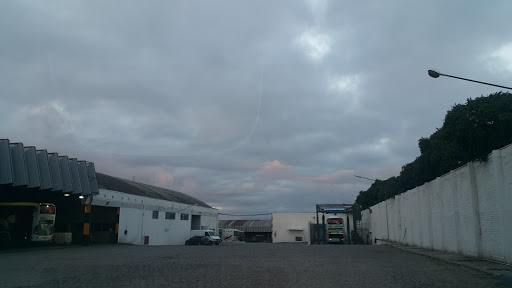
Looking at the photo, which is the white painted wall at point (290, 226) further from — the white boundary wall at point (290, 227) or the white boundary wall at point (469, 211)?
the white boundary wall at point (469, 211)

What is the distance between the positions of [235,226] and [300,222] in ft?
77.1

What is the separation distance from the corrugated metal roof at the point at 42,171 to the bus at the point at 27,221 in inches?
99.0

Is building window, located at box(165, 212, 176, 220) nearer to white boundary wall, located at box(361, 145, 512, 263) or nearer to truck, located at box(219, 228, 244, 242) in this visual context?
truck, located at box(219, 228, 244, 242)

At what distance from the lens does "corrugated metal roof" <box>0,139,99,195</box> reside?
2807 cm

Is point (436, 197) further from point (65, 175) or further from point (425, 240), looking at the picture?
point (65, 175)

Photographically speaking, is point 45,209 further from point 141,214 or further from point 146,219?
point 146,219

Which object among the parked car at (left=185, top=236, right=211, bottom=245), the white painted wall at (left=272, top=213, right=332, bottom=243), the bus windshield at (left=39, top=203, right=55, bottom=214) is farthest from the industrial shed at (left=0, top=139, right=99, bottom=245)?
the white painted wall at (left=272, top=213, right=332, bottom=243)

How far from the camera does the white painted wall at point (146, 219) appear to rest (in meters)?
43.4

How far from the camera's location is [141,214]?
48531 mm

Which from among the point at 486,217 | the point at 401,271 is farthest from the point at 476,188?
the point at 401,271

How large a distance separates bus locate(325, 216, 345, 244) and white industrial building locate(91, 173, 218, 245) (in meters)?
20.7

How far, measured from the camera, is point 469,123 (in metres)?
18.0

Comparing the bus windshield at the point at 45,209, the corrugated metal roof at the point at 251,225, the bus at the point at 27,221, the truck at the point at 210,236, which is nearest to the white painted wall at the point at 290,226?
the corrugated metal roof at the point at 251,225

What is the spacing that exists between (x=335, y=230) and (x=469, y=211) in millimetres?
30414
